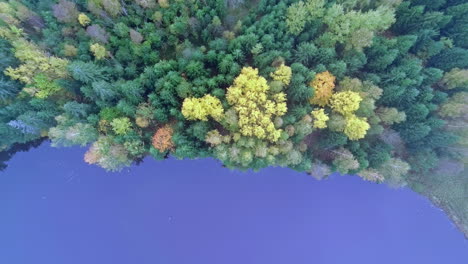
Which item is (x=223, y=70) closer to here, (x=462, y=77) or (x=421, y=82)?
(x=421, y=82)

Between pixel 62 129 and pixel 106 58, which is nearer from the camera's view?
pixel 62 129

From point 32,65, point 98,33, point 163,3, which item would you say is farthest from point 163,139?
point 32,65

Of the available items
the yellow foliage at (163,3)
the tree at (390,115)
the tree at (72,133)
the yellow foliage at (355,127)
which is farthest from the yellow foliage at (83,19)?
the tree at (390,115)

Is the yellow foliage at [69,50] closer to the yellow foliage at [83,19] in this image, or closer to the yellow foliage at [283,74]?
the yellow foliage at [83,19]

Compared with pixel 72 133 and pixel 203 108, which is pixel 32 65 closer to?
pixel 72 133

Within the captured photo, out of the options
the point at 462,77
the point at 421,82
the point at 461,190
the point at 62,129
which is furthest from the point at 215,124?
the point at 461,190

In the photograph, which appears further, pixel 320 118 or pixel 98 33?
pixel 98 33
